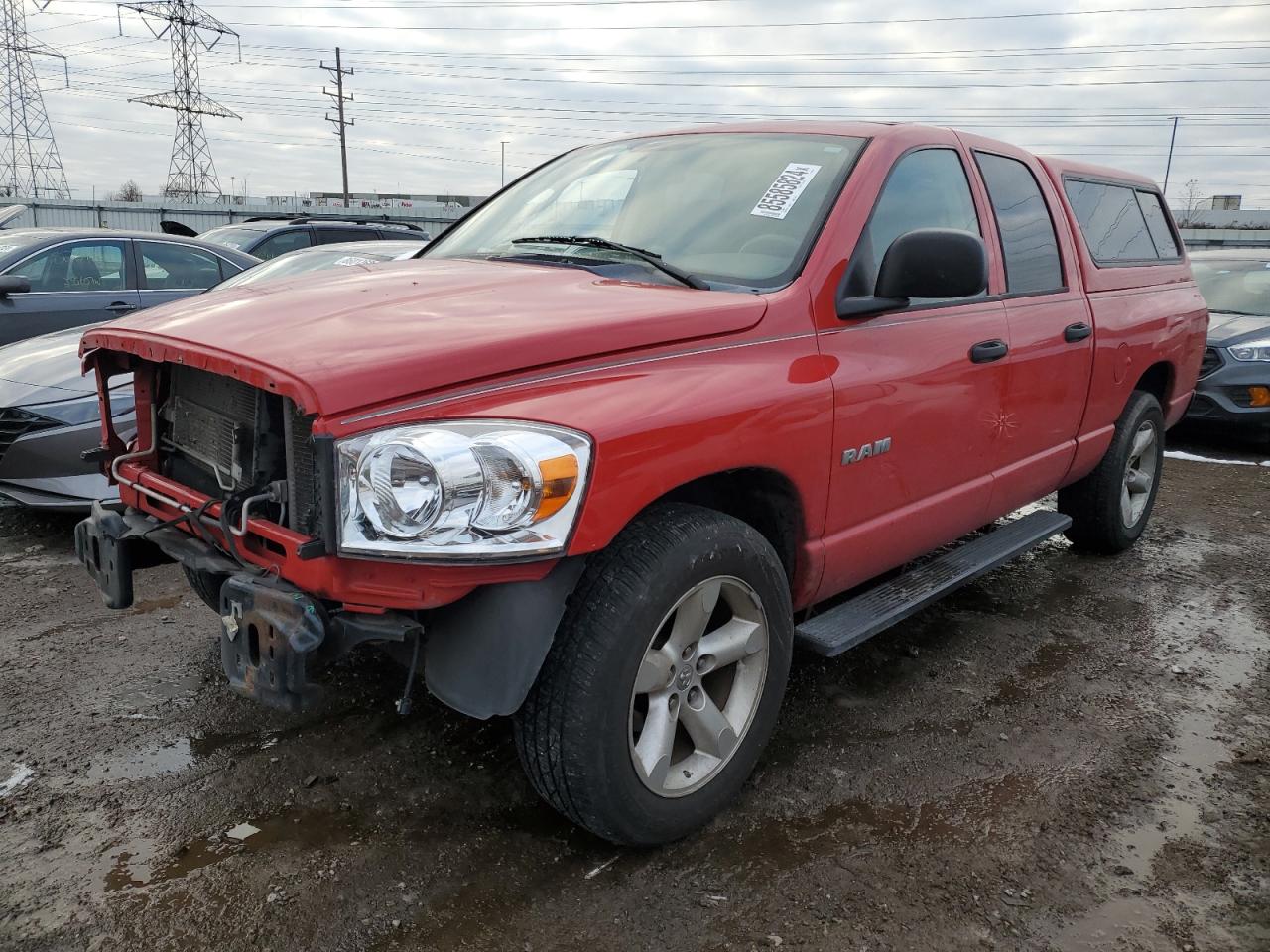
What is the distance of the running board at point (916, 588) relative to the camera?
2.73 metres

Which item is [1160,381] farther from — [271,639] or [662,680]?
[271,639]

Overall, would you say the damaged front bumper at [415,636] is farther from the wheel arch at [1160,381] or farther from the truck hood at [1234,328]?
the truck hood at [1234,328]

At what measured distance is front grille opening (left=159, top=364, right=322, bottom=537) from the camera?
2.07 metres

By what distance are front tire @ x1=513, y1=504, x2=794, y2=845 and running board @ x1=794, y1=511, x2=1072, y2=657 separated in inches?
6.6

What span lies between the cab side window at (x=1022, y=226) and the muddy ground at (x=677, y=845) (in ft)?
4.71

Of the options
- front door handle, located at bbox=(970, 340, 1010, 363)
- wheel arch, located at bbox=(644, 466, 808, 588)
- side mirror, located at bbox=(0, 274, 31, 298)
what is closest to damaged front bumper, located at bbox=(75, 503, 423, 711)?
wheel arch, located at bbox=(644, 466, 808, 588)

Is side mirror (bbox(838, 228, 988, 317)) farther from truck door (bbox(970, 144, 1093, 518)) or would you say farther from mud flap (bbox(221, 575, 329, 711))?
mud flap (bbox(221, 575, 329, 711))

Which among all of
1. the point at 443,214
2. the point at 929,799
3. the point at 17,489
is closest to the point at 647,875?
the point at 929,799

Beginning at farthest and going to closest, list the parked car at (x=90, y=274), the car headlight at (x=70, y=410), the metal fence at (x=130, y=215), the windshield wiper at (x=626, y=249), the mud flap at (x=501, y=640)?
1. the metal fence at (x=130, y=215)
2. the parked car at (x=90, y=274)
3. the car headlight at (x=70, y=410)
4. the windshield wiper at (x=626, y=249)
5. the mud flap at (x=501, y=640)

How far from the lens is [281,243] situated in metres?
9.93

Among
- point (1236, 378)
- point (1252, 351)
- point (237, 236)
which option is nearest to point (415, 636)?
A: point (1236, 378)

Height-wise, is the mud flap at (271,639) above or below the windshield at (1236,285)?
below

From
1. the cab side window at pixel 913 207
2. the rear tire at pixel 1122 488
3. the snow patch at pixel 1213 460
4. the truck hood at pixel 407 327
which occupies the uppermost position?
the cab side window at pixel 913 207

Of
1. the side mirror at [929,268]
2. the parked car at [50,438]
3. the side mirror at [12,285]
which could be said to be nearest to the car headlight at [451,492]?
the side mirror at [929,268]
